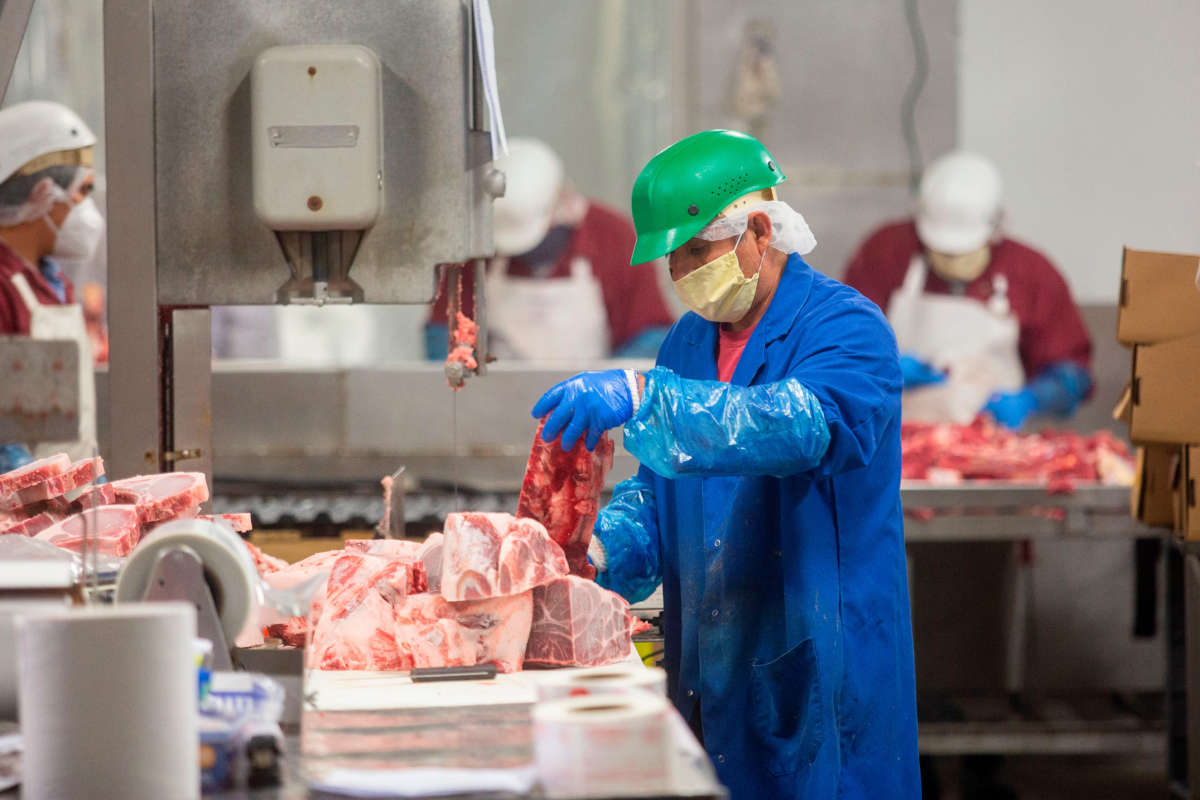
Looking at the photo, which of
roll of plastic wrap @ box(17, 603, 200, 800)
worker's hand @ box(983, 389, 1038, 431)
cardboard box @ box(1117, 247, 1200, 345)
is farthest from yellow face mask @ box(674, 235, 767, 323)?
worker's hand @ box(983, 389, 1038, 431)

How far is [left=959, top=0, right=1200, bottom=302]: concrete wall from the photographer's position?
25.7ft

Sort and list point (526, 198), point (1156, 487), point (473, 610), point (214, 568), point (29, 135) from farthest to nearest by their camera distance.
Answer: point (526, 198) < point (29, 135) < point (1156, 487) < point (473, 610) < point (214, 568)

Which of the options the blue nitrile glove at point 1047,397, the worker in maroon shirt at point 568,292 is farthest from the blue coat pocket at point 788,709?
the worker in maroon shirt at point 568,292

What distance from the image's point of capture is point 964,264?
6652 mm

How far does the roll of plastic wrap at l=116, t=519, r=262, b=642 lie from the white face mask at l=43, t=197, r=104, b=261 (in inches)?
122

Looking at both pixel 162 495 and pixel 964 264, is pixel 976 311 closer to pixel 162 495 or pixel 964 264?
pixel 964 264

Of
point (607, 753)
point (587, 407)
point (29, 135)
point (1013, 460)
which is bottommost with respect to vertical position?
point (607, 753)

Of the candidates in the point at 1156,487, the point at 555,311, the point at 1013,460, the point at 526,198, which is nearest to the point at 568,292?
the point at 555,311

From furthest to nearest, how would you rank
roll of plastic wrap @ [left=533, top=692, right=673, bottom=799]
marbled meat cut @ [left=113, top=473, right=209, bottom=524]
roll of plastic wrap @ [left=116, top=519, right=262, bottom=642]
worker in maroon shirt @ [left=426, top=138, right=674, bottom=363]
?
worker in maroon shirt @ [left=426, top=138, right=674, bottom=363] → marbled meat cut @ [left=113, top=473, right=209, bottom=524] → roll of plastic wrap @ [left=116, top=519, right=262, bottom=642] → roll of plastic wrap @ [left=533, top=692, right=673, bottom=799]

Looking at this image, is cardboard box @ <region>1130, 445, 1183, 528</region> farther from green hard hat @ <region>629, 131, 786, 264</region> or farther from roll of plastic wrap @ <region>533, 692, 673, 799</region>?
roll of plastic wrap @ <region>533, 692, 673, 799</region>

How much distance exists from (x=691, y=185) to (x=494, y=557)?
857 millimetres

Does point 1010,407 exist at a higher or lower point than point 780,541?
higher

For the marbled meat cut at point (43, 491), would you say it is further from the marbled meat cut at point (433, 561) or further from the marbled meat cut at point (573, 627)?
the marbled meat cut at point (573, 627)

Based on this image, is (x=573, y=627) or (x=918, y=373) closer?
(x=573, y=627)
